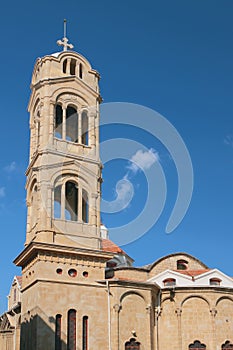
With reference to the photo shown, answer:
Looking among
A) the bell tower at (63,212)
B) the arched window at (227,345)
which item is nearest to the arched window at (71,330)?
the bell tower at (63,212)

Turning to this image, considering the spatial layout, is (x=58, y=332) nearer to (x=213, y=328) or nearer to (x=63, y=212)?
(x=63, y=212)

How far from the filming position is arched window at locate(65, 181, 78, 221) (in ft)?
121

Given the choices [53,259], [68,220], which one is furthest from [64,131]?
[53,259]

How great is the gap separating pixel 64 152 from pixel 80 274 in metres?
8.38

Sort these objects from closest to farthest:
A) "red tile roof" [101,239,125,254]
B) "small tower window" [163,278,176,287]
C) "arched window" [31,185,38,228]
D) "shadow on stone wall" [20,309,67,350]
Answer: "shadow on stone wall" [20,309,67,350] < "arched window" [31,185,38,228] < "small tower window" [163,278,176,287] < "red tile roof" [101,239,125,254]

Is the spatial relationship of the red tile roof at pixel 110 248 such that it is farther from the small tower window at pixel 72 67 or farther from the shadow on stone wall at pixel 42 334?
the small tower window at pixel 72 67

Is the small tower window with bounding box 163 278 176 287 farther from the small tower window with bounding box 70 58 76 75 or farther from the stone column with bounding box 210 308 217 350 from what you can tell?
the small tower window with bounding box 70 58 76 75

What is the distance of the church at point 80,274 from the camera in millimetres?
31812

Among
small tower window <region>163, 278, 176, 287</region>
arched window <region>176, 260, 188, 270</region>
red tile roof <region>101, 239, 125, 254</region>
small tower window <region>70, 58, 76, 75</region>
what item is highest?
small tower window <region>70, 58, 76, 75</region>

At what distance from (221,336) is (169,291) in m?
4.38

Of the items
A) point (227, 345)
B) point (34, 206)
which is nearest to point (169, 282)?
point (227, 345)

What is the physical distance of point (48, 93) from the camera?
122 ft

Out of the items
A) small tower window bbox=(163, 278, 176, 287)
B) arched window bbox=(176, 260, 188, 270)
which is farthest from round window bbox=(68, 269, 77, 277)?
arched window bbox=(176, 260, 188, 270)

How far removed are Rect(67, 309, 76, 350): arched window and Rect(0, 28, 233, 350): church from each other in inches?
2.3
